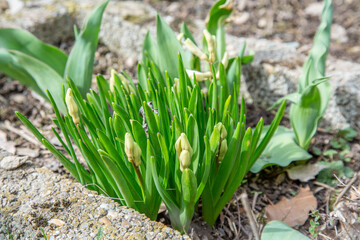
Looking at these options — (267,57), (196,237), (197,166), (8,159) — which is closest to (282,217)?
(196,237)

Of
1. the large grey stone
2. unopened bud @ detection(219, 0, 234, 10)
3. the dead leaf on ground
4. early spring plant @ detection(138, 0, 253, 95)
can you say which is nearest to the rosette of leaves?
early spring plant @ detection(138, 0, 253, 95)

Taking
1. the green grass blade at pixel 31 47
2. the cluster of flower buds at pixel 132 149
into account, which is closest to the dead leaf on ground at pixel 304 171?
the cluster of flower buds at pixel 132 149

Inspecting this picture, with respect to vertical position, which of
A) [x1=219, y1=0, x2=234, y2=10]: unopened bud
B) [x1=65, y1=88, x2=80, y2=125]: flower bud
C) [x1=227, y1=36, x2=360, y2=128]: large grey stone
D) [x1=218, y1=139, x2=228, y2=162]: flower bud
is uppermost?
[x1=219, y1=0, x2=234, y2=10]: unopened bud

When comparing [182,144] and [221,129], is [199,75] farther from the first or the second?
[182,144]

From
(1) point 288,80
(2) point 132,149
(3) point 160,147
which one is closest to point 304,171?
(1) point 288,80

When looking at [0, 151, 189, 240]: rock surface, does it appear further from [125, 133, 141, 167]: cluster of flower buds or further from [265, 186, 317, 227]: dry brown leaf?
[265, 186, 317, 227]: dry brown leaf

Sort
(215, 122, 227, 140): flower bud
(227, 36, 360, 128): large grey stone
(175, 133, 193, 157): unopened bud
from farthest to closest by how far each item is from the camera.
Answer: (227, 36, 360, 128): large grey stone → (215, 122, 227, 140): flower bud → (175, 133, 193, 157): unopened bud
